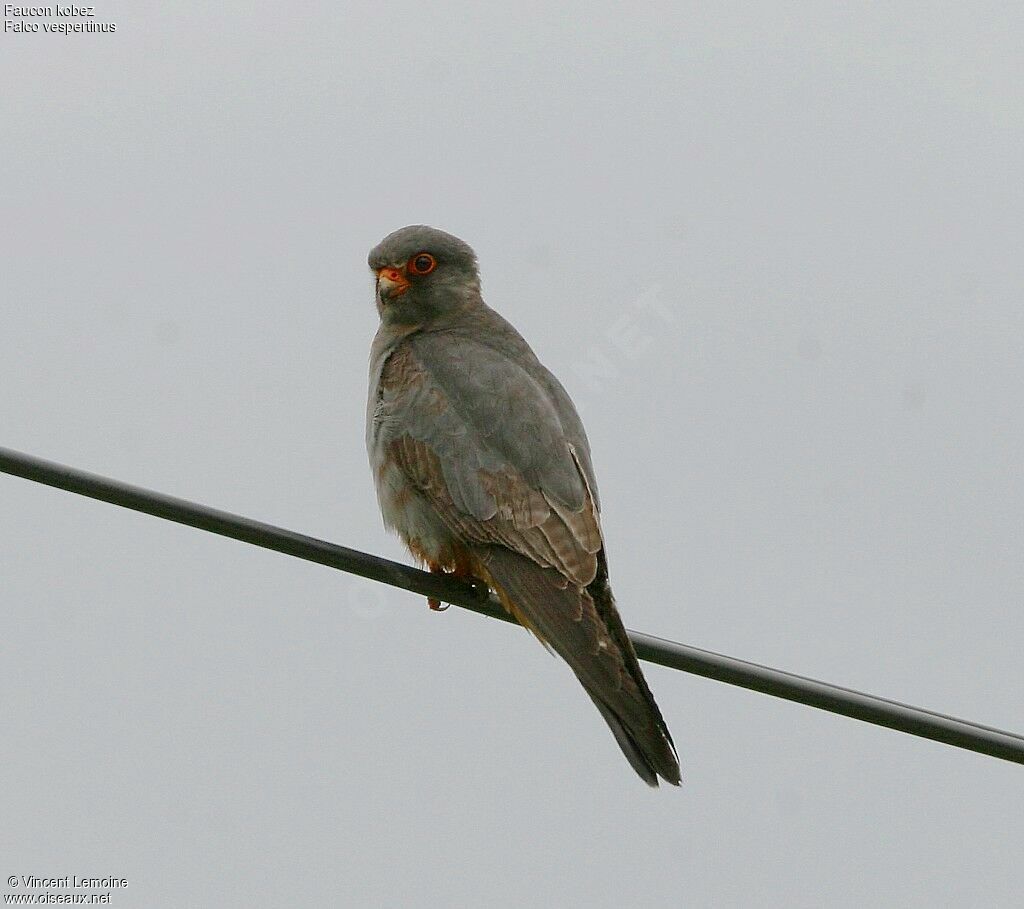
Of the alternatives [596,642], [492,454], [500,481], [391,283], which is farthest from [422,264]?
[596,642]

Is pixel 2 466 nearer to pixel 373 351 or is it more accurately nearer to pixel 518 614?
pixel 518 614

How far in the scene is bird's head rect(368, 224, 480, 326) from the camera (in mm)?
7770

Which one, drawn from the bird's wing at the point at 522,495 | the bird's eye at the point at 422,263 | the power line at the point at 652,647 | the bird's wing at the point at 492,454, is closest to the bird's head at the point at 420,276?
the bird's eye at the point at 422,263

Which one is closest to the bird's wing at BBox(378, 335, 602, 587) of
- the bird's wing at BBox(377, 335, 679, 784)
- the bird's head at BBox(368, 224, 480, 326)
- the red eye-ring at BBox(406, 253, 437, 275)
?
the bird's wing at BBox(377, 335, 679, 784)

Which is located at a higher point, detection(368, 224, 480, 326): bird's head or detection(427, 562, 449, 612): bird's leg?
detection(368, 224, 480, 326): bird's head

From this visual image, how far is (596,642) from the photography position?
222 inches

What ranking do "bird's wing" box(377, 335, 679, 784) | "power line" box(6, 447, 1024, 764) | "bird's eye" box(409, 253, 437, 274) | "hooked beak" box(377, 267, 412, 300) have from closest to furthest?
Result: "power line" box(6, 447, 1024, 764), "bird's wing" box(377, 335, 679, 784), "hooked beak" box(377, 267, 412, 300), "bird's eye" box(409, 253, 437, 274)

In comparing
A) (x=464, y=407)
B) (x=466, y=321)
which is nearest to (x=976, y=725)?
(x=464, y=407)

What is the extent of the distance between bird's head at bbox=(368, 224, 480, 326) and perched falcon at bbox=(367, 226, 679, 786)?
11 millimetres

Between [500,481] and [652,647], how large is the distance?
1.52 m

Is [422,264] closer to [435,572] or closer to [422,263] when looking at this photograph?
[422,263]

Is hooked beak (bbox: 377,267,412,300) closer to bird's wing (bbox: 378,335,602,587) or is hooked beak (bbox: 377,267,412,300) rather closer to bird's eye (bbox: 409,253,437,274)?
bird's eye (bbox: 409,253,437,274)

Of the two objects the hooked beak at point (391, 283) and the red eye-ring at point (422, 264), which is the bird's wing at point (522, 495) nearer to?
the hooked beak at point (391, 283)

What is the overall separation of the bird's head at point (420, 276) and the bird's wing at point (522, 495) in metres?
0.41
